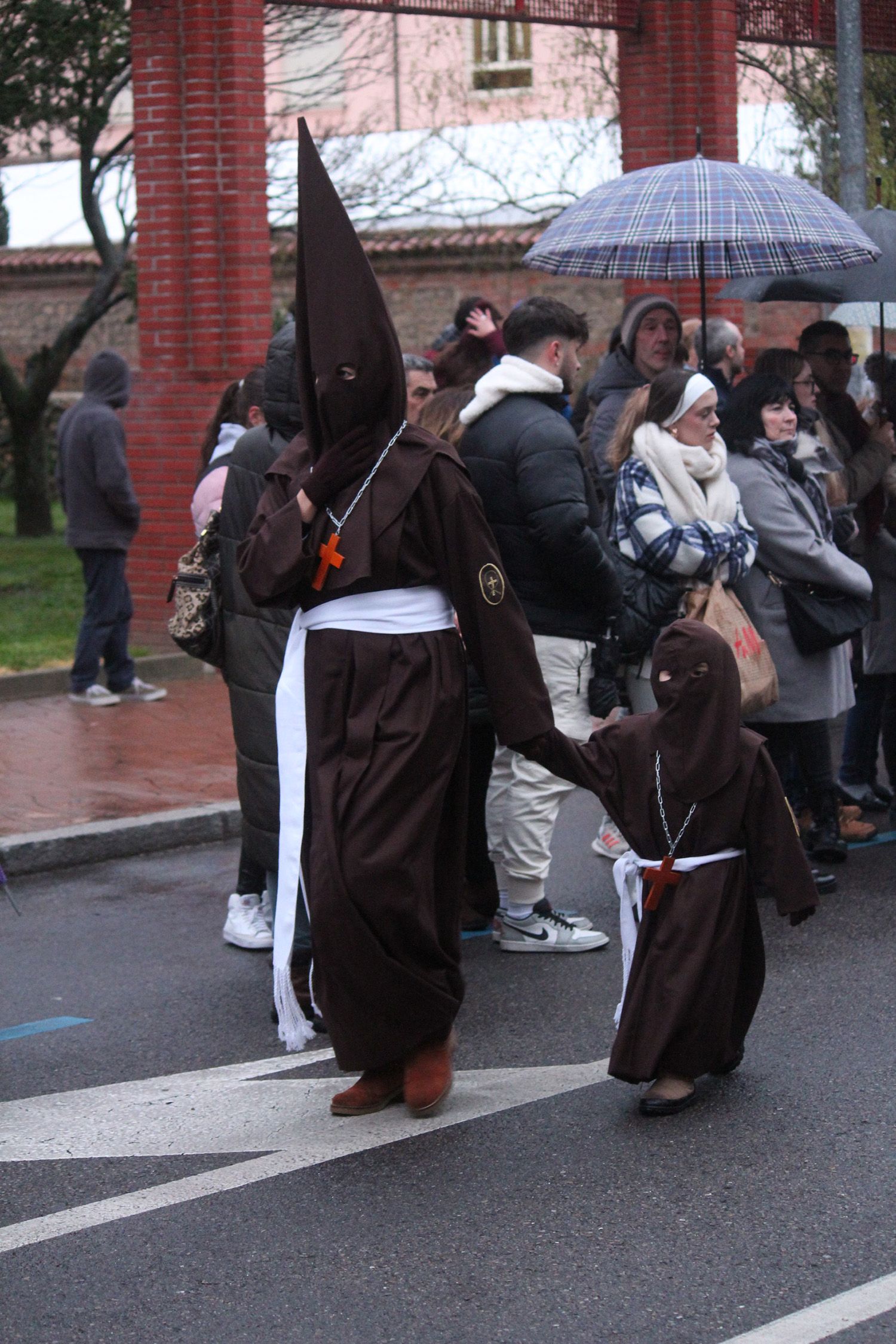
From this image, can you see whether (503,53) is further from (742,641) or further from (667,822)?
(667,822)

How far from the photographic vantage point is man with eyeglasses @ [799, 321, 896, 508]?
25.0 ft

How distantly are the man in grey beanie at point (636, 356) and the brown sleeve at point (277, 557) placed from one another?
3387 mm

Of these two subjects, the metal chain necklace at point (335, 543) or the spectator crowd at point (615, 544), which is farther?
the spectator crowd at point (615, 544)

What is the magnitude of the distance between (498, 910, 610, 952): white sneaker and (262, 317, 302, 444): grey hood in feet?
6.05

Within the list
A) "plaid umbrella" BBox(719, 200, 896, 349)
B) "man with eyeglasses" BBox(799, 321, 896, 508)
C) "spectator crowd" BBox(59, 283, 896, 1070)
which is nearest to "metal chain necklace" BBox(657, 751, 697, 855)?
"spectator crowd" BBox(59, 283, 896, 1070)

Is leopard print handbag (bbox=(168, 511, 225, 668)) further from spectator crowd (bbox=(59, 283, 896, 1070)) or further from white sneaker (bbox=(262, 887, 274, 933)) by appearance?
white sneaker (bbox=(262, 887, 274, 933))

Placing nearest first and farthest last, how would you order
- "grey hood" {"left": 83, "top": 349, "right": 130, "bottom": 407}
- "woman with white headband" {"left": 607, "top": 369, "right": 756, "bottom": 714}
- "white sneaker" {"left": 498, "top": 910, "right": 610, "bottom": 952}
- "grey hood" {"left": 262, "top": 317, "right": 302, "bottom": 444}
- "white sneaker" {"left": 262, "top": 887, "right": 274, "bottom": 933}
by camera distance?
"grey hood" {"left": 262, "top": 317, "right": 302, "bottom": 444} → "white sneaker" {"left": 498, "top": 910, "right": 610, "bottom": 952} → "white sneaker" {"left": 262, "top": 887, "right": 274, "bottom": 933} → "woman with white headband" {"left": 607, "top": 369, "right": 756, "bottom": 714} → "grey hood" {"left": 83, "top": 349, "right": 130, "bottom": 407}

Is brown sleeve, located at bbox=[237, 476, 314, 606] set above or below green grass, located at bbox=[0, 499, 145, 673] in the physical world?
above

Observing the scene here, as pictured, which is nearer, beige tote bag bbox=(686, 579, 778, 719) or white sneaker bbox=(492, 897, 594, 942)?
white sneaker bbox=(492, 897, 594, 942)

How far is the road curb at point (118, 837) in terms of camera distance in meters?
7.45

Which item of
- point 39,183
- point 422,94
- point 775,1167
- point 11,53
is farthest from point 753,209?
point 39,183

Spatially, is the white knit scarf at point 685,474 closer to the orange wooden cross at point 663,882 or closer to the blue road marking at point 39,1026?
the orange wooden cross at point 663,882

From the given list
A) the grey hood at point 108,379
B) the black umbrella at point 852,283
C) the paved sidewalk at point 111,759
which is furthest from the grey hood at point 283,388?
the grey hood at point 108,379

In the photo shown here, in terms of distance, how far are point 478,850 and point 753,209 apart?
2.75 meters
